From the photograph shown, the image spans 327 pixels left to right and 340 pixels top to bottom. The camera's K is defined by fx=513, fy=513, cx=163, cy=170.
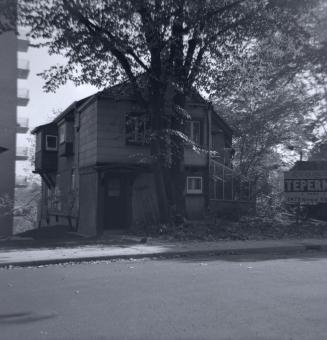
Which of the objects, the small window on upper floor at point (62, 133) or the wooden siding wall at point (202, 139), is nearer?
the wooden siding wall at point (202, 139)

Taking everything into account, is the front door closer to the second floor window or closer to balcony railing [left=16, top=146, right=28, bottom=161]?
the second floor window

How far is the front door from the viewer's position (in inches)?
936

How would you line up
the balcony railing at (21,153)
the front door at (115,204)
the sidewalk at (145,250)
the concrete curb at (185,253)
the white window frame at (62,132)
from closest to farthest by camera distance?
1. the concrete curb at (185,253)
2. the sidewalk at (145,250)
3. the front door at (115,204)
4. the white window frame at (62,132)
5. the balcony railing at (21,153)

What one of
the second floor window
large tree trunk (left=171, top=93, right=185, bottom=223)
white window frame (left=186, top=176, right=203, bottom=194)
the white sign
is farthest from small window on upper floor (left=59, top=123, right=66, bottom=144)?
the white sign

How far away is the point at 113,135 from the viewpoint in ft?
76.8

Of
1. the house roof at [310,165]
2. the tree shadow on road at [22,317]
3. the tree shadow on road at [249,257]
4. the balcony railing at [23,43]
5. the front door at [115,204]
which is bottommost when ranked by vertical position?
the tree shadow on road at [249,257]

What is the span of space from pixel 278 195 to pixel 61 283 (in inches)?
862

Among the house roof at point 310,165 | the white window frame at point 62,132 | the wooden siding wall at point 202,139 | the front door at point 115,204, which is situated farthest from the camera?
the white window frame at point 62,132

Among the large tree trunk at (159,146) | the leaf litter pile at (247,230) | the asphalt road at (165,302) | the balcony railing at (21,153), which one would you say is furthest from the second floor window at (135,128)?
the balcony railing at (21,153)

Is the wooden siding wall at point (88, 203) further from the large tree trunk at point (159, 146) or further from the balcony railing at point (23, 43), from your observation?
the balcony railing at point (23, 43)

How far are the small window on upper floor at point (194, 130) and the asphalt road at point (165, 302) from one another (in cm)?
1422

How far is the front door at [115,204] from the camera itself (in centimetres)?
2378

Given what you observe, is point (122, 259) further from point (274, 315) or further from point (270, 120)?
point (270, 120)

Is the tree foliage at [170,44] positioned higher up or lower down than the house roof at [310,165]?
higher up
